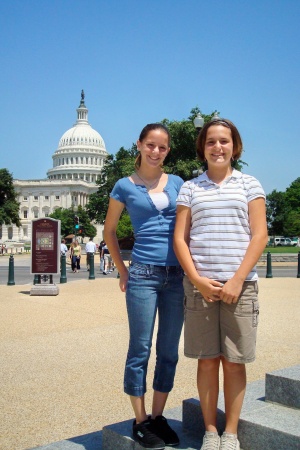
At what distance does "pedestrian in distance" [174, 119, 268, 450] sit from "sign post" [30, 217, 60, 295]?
11442 millimetres

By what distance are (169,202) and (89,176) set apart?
14686cm

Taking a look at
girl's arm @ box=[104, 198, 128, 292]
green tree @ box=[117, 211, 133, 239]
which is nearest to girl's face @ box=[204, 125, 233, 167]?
girl's arm @ box=[104, 198, 128, 292]

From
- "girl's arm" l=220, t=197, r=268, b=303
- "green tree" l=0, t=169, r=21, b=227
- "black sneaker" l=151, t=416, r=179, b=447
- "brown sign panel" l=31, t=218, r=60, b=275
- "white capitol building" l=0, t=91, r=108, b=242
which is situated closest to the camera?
"girl's arm" l=220, t=197, r=268, b=303

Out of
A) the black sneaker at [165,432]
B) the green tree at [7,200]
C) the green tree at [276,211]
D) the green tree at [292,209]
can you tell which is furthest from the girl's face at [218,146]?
the green tree at [276,211]

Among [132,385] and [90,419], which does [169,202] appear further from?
[90,419]

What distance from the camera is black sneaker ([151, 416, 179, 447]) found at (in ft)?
11.6

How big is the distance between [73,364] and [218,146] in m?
4.19

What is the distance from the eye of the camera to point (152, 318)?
357 cm

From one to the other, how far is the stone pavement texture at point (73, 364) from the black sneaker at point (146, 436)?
861mm

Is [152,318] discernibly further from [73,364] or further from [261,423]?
[73,364]

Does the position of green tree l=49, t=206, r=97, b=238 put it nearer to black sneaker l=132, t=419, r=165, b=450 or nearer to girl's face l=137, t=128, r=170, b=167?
girl's face l=137, t=128, r=170, b=167

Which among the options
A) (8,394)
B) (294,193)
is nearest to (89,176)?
(294,193)

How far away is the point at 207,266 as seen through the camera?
128 inches

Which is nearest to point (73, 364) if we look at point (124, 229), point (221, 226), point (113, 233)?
point (113, 233)
